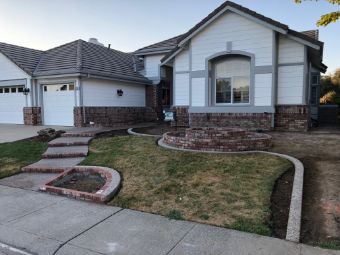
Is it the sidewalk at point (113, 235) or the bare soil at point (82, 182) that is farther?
the bare soil at point (82, 182)

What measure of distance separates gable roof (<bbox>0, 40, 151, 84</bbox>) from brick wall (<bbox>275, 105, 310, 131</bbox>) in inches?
374

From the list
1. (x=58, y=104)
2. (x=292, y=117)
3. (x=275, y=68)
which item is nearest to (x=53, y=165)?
(x=58, y=104)

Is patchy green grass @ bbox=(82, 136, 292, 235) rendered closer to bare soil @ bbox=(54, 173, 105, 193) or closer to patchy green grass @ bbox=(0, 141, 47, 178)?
bare soil @ bbox=(54, 173, 105, 193)

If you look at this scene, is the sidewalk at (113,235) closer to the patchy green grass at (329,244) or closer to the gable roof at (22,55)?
the patchy green grass at (329,244)

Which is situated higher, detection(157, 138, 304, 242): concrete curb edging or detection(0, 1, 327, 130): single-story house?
detection(0, 1, 327, 130): single-story house

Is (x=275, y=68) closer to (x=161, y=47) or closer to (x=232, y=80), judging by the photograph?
(x=232, y=80)

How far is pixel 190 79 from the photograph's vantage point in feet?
45.5

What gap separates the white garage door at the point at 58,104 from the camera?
15430mm

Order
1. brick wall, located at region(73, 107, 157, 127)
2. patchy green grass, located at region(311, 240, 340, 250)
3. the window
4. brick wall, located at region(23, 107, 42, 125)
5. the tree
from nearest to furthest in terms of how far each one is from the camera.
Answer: patchy green grass, located at region(311, 240, 340, 250) → the tree → the window → brick wall, located at region(73, 107, 157, 127) → brick wall, located at region(23, 107, 42, 125)

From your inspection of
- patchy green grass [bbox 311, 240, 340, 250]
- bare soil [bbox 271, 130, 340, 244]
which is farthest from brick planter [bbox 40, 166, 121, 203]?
patchy green grass [bbox 311, 240, 340, 250]

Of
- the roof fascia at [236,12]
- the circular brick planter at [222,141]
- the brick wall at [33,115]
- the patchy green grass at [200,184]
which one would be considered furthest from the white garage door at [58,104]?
the circular brick planter at [222,141]

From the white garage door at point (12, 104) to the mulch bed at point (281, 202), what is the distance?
1619cm

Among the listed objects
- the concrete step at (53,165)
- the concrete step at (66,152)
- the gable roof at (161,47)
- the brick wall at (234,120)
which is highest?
the gable roof at (161,47)

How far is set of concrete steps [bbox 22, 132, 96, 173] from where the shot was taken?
7.51m
